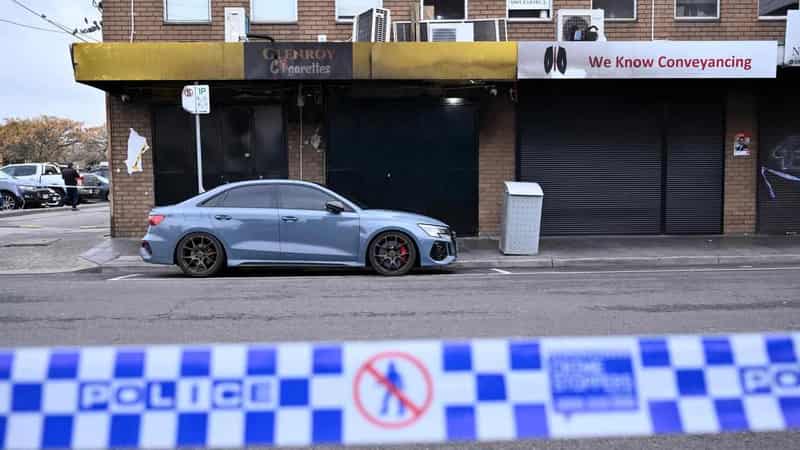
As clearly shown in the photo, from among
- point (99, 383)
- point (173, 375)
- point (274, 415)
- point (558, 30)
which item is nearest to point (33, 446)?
point (99, 383)

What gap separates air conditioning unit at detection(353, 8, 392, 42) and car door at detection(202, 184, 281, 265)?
487 cm

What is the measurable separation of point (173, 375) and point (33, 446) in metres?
0.54

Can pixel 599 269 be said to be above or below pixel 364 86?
below

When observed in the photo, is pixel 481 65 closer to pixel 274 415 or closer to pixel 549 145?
pixel 549 145

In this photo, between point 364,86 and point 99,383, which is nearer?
point 99,383

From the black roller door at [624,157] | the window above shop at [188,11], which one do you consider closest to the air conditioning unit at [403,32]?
the black roller door at [624,157]

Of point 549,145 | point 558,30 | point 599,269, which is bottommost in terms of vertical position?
point 599,269

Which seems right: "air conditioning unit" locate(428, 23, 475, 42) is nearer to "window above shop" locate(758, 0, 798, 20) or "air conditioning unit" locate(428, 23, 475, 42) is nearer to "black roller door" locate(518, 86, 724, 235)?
"black roller door" locate(518, 86, 724, 235)

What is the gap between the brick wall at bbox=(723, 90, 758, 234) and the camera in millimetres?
15469

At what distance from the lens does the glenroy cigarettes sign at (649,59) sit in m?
13.5

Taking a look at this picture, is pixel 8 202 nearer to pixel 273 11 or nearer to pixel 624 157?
pixel 273 11

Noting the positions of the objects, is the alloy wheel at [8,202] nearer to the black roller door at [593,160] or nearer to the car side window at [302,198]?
the car side window at [302,198]

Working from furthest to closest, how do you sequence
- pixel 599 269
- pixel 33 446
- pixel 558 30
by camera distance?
pixel 558 30, pixel 599 269, pixel 33 446

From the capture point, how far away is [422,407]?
2590mm
